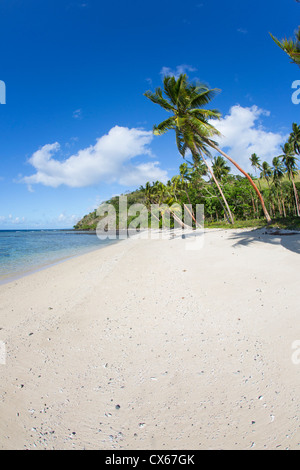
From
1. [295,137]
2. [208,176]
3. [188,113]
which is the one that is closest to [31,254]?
[188,113]

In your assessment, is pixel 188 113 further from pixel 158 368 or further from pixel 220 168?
pixel 220 168

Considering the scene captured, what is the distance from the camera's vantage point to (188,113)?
56.4ft

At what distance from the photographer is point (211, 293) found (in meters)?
5.00

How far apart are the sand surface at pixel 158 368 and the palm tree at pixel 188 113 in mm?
13316

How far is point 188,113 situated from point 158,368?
61.2 feet

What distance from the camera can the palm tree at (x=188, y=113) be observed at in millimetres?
15781

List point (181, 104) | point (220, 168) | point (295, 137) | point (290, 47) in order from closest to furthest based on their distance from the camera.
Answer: point (290, 47)
point (181, 104)
point (295, 137)
point (220, 168)

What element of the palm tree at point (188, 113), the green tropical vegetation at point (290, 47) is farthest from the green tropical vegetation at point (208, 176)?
the green tropical vegetation at point (290, 47)

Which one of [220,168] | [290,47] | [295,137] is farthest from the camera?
[220,168]

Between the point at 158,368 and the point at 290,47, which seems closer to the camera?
the point at 158,368

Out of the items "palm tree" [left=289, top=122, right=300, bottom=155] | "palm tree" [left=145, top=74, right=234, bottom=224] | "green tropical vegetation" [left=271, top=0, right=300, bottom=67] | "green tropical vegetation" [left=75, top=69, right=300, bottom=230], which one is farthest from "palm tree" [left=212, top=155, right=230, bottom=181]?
"green tropical vegetation" [left=271, top=0, right=300, bottom=67]

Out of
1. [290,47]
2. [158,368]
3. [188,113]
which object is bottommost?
[158,368]

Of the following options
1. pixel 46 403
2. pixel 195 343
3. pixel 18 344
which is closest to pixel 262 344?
pixel 195 343

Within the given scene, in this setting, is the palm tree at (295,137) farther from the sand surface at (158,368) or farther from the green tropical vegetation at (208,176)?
the sand surface at (158,368)
